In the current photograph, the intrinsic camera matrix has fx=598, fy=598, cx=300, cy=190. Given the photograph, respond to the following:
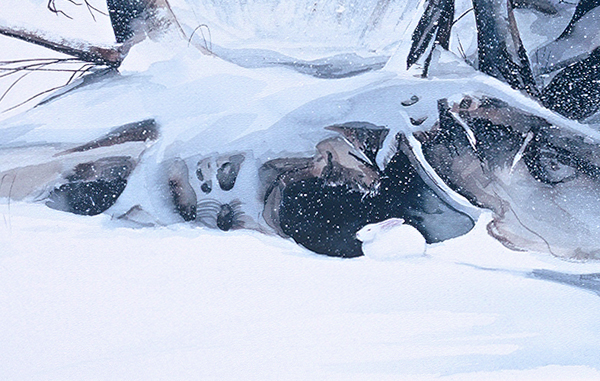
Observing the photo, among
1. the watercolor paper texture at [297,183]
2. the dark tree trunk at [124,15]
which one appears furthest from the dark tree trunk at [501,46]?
the dark tree trunk at [124,15]

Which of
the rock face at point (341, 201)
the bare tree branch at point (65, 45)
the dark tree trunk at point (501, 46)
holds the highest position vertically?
the bare tree branch at point (65, 45)

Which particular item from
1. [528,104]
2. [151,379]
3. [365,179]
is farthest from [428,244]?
[151,379]

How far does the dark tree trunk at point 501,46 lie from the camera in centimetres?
102

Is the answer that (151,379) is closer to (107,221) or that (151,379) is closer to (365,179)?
(107,221)

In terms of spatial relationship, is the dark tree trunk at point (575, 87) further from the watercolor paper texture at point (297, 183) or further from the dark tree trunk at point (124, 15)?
the dark tree trunk at point (124, 15)

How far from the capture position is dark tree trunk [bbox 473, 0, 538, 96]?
3.33 feet

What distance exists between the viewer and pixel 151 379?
38.8 inches

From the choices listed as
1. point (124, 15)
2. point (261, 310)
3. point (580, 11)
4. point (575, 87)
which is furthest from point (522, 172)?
point (124, 15)

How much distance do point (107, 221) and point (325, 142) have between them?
40 centimetres

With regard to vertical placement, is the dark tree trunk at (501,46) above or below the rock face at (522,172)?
above

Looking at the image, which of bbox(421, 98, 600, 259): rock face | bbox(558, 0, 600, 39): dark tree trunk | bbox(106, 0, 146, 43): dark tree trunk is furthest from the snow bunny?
bbox(106, 0, 146, 43): dark tree trunk

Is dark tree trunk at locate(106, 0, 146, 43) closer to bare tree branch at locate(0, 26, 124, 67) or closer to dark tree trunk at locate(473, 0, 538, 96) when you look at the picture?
bare tree branch at locate(0, 26, 124, 67)

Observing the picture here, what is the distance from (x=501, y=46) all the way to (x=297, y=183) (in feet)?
1.37

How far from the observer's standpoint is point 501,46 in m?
1.02
